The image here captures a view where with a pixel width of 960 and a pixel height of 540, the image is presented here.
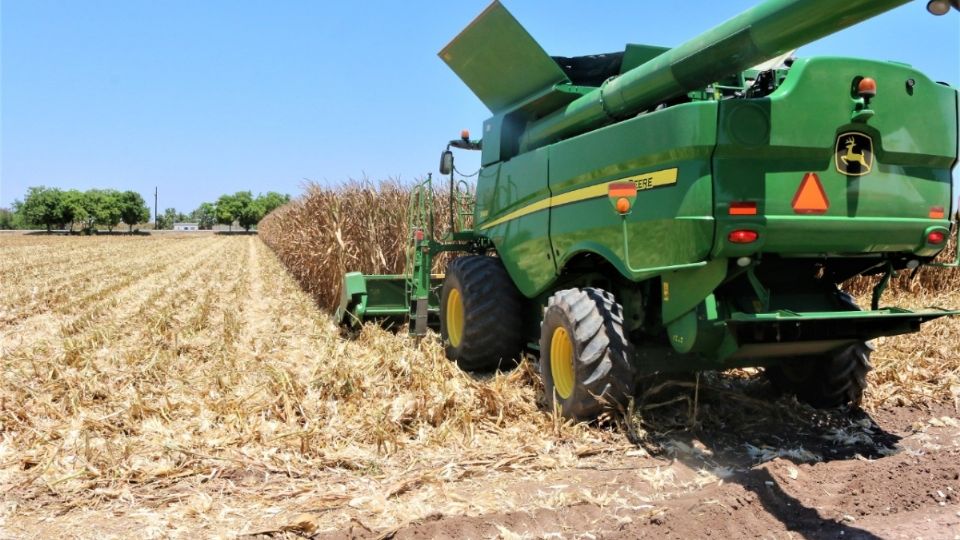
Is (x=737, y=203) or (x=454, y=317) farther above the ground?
(x=737, y=203)

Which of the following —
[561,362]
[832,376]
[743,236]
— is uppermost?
[743,236]

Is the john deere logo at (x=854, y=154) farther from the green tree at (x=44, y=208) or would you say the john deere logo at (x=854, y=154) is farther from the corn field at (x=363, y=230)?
the green tree at (x=44, y=208)

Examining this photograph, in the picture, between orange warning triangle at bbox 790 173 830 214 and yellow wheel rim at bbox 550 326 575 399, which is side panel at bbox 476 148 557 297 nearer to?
yellow wheel rim at bbox 550 326 575 399

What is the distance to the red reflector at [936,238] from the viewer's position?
392 centimetres

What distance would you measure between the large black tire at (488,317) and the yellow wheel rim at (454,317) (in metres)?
0.17

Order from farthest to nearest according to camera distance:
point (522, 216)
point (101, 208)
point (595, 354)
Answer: point (101, 208) < point (522, 216) < point (595, 354)

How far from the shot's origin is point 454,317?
21.4ft

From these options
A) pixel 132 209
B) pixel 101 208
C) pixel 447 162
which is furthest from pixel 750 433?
pixel 132 209

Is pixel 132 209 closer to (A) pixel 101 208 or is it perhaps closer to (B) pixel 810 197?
(A) pixel 101 208

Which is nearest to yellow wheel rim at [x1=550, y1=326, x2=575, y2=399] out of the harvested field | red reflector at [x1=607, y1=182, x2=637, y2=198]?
the harvested field

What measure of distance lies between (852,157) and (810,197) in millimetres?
348

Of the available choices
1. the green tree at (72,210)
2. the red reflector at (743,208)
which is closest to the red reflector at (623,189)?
the red reflector at (743,208)

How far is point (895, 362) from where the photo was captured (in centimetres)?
580

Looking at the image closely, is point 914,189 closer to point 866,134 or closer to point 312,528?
point 866,134
